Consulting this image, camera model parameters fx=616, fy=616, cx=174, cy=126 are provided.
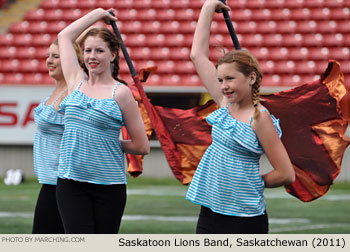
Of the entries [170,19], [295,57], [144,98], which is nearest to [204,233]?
[144,98]

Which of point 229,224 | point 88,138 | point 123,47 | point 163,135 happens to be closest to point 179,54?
point 163,135

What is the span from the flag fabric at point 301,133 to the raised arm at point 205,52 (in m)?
0.76

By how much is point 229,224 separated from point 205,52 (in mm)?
889

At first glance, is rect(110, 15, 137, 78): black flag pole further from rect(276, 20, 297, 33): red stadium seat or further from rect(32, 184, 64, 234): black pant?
rect(276, 20, 297, 33): red stadium seat

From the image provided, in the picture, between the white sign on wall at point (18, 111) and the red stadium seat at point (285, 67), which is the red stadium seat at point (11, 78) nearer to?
the white sign on wall at point (18, 111)

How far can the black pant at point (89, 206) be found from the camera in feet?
9.45

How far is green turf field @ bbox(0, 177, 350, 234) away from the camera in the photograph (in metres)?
6.25

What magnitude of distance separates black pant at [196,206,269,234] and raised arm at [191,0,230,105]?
60cm

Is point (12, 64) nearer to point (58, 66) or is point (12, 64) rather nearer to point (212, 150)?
point (58, 66)

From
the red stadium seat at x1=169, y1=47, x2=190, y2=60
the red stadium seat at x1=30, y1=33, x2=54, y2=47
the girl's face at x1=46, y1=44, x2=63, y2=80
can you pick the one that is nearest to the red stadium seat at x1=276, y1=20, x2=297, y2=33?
the red stadium seat at x1=169, y1=47, x2=190, y2=60

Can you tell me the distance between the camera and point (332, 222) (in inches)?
265

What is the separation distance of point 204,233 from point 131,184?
7.88 metres

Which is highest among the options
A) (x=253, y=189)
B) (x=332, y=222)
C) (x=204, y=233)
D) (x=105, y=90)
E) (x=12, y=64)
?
(x=12, y=64)

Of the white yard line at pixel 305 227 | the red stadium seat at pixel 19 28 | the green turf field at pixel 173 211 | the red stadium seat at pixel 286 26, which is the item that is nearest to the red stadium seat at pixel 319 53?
the red stadium seat at pixel 286 26
